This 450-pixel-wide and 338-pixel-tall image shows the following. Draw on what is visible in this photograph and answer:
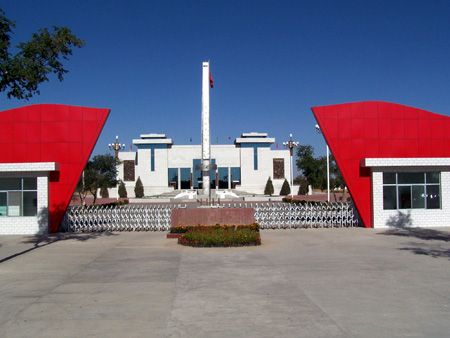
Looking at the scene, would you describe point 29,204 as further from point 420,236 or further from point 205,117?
point 420,236

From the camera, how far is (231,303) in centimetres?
793

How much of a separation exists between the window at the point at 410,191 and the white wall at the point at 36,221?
46.4 feet

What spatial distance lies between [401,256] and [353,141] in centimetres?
860

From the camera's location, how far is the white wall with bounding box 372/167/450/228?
67.3 ft

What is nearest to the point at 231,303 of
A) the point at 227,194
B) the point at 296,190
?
the point at 227,194

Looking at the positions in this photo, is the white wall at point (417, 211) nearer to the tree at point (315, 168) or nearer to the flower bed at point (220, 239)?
the flower bed at point (220, 239)

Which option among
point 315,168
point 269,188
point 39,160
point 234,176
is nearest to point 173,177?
point 234,176

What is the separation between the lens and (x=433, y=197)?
20.9 metres

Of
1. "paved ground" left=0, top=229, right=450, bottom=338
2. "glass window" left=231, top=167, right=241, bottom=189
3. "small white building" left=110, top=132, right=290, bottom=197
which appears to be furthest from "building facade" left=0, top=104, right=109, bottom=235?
"glass window" left=231, top=167, right=241, bottom=189

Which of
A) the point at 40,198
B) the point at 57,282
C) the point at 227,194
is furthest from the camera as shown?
the point at 227,194

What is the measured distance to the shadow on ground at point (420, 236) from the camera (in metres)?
13.6

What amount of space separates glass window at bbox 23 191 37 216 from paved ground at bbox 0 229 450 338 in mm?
4657

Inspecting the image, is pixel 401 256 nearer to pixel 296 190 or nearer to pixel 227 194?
pixel 227 194

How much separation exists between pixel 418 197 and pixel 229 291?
14585 mm
